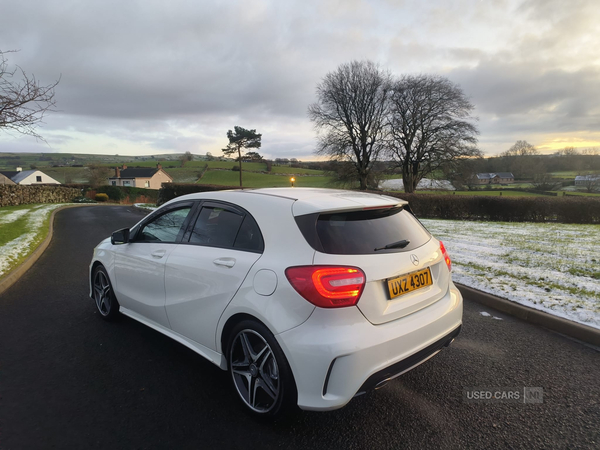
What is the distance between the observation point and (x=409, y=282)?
8.16 feet

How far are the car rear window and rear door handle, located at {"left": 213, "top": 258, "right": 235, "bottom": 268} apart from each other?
63 centimetres

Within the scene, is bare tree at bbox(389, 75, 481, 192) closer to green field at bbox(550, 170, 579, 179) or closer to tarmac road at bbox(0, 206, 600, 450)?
green field at bbox(550, 170, 579, 179)

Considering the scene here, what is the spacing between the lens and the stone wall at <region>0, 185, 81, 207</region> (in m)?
26.8

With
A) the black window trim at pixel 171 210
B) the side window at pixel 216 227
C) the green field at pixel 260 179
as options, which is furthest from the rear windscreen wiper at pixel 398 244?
the green field at pixel 260 179

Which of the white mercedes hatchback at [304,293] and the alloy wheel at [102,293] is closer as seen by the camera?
the white mercedes hatchback at [304,293]

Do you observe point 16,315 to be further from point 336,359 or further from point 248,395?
point 336,359

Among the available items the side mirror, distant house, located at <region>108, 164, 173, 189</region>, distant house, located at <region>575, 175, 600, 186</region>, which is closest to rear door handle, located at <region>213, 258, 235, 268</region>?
the side mirror

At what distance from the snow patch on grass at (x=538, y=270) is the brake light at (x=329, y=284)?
3485 millimetres

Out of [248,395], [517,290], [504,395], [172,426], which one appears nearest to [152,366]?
[172,426]

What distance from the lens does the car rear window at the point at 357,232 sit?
2318 mm

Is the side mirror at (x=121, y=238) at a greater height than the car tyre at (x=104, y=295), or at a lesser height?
greater

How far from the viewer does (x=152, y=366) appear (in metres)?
3.21

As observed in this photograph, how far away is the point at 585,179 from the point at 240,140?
41287 millimetres

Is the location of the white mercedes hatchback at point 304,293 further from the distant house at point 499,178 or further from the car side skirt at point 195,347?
the distant house at point 499,178
